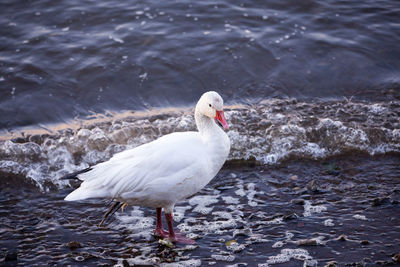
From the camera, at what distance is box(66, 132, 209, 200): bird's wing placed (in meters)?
5.47

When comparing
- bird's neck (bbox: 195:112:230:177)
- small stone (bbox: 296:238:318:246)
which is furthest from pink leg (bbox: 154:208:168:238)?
small stone (bbox: 296:238:318:246)

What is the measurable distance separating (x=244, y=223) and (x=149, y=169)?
1.49m

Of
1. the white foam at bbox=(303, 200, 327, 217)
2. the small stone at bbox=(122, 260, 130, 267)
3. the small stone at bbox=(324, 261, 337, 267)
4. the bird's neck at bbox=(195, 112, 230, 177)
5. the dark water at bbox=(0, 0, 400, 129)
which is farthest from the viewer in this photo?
the dark water at bbox=(0, 0, 400, 129)

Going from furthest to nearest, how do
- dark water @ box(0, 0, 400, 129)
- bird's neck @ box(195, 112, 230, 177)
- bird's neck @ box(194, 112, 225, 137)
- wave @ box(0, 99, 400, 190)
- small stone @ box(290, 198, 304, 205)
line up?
dark water @ box(0, 0, 400, 129)
wave @ box(0, 99, 400, 190)
small stone @ box(290, 198, 304, 205)
bird's neck @ box(194, 112, 225, 137)
bird's neck @ box(195, 112, 230, 177)

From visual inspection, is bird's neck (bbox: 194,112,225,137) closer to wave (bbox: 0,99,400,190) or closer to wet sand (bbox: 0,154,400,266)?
wet sand (bbox: 0,154,400,266)

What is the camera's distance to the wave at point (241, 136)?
7.98 m

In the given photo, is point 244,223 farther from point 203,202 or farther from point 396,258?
point 396,258

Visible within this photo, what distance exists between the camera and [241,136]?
8.42m

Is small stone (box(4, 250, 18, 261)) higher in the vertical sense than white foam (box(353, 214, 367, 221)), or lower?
higher

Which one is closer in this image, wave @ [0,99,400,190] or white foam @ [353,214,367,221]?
white foam @ [353,214,367,221]

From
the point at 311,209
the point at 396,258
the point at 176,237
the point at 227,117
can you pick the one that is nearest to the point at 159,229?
the point at 176,237

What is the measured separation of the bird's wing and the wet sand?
2.44 feet

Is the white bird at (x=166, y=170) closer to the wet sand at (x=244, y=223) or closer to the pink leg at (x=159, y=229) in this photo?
the pink leg at (x=159, y=229)

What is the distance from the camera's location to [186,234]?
592 cm
